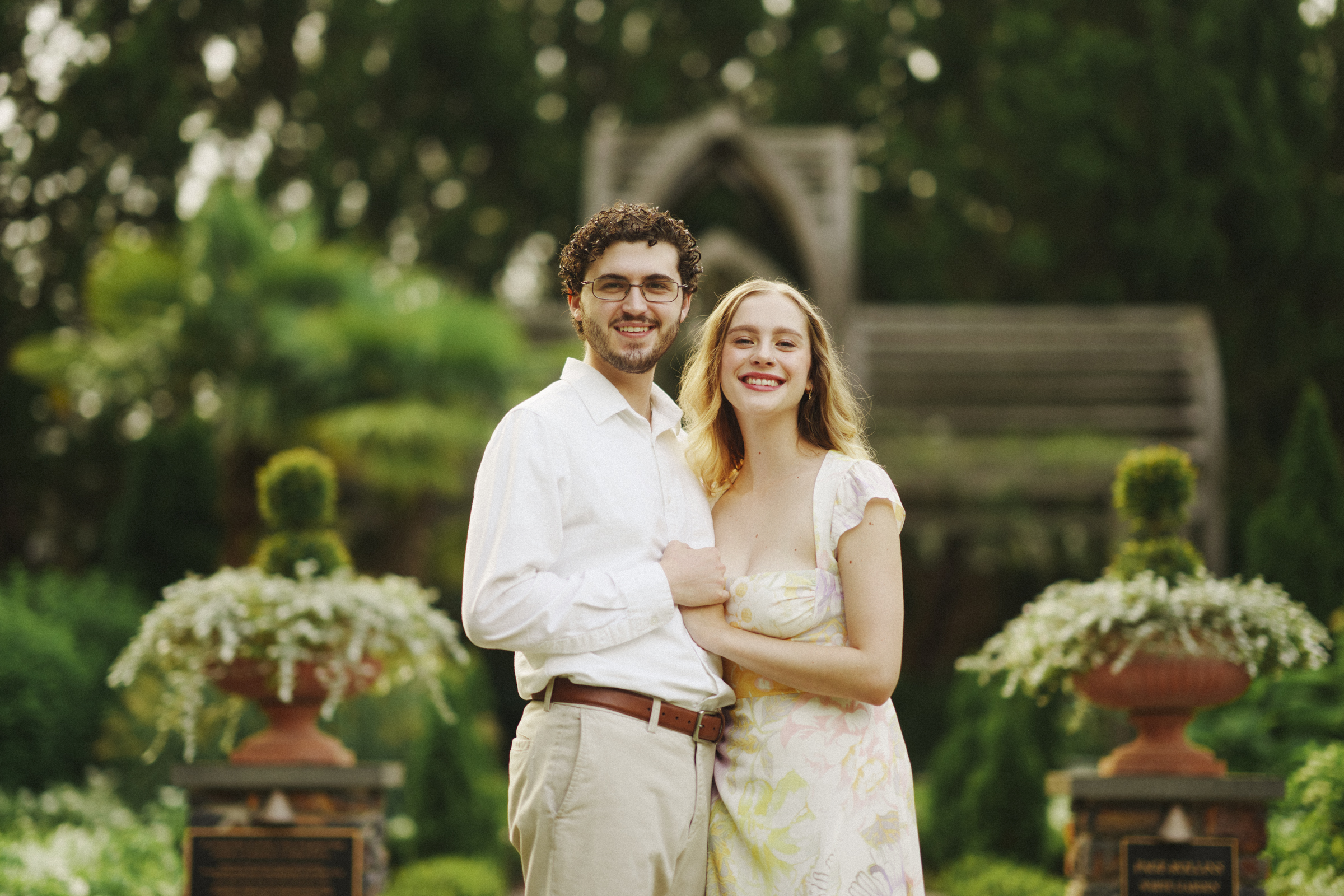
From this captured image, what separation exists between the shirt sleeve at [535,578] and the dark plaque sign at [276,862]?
2.13 metres

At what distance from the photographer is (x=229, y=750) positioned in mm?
4523

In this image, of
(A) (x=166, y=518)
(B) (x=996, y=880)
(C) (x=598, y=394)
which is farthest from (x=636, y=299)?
(A) (x=166, y=518)

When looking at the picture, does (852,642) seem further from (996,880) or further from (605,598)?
(996,880)

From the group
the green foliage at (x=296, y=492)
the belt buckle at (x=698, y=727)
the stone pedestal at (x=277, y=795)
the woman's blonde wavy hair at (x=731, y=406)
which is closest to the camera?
the belt buckle at (x=698, y=727)

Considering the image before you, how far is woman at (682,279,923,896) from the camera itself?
2.51 metres

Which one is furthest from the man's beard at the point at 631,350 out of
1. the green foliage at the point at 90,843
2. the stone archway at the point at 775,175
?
the stone archway at the point at 775,175

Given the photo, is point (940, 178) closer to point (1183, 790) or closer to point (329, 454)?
point (329, 454)

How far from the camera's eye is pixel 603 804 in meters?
2.38

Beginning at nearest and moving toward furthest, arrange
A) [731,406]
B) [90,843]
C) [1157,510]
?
1. [731,406]
2. [1157,510]
3. [90,843]

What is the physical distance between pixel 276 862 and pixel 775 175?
7.89 metres

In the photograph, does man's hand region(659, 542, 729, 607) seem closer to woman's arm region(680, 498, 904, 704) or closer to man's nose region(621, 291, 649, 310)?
woman's arm region(680, 498, 904, 704)

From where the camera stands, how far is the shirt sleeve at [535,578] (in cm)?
238

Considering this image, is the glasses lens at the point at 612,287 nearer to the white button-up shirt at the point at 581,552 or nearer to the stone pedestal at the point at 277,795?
the white button-up shirt at the point at 581,552

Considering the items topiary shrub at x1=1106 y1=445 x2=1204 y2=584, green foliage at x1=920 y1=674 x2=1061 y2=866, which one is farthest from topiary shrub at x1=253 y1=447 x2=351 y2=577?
green foliage at x1=920 y1=674 x2=1061 y2=866
